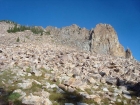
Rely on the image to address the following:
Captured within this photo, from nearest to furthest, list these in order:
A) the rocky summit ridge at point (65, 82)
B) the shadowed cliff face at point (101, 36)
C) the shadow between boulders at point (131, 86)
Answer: the rocky summit ridge at point (65, 82)
the shadow between boulders at point (131, 86)
the shadowed cliff face at point (101, 36)

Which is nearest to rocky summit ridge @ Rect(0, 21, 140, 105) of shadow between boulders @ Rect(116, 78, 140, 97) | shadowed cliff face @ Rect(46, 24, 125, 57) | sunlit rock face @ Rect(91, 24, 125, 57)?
shadow between boulders @ Rect(116, 78, 140, 97)

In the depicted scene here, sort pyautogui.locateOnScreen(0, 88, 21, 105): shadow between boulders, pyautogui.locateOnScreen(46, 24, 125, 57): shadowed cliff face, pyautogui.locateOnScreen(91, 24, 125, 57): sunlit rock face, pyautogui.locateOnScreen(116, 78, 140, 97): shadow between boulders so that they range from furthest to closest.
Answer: pyautogui.locateOnScreen(91, 24, 125, 57): sunlit rock face
pyautogui.locateOnScreen(46, 24, 125, 57): shadowed cliff face
pyautogui.locateOnScreen(116, 78, 140, 97): shadow between boulders
pyautogui.locateOnScreen(0, 88, 21, 105): shadow between boulders

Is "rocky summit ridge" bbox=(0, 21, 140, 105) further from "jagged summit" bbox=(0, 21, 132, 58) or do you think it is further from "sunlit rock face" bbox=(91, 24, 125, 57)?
"sunlit rock face" bbox=(91, 24, 125, 57)

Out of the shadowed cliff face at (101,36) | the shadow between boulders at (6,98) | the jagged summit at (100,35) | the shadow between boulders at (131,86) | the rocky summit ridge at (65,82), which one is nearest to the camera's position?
the shadow between boulders at (6,98)

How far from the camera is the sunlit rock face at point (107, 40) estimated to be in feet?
215

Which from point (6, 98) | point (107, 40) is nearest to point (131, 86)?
point (6, 98)

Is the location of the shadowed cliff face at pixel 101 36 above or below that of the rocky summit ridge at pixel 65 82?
above

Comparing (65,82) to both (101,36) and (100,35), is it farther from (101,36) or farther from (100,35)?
(101,36)

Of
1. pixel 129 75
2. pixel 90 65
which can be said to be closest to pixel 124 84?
pixel 129 75

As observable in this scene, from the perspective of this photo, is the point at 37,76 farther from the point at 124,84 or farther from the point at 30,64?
the point at 124,84

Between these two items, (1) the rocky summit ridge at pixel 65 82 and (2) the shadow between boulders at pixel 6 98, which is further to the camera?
(1) the rocky summit ridge at pixel 65 82

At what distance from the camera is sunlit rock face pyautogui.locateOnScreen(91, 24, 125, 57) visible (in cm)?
6544

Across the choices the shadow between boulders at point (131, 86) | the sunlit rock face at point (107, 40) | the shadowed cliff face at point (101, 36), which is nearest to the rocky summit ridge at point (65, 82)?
the shadow between boulders at point (131, 86)

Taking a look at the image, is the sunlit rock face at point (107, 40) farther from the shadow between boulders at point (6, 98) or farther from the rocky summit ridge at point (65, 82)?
the shadow between boulders at point (6, 98)
